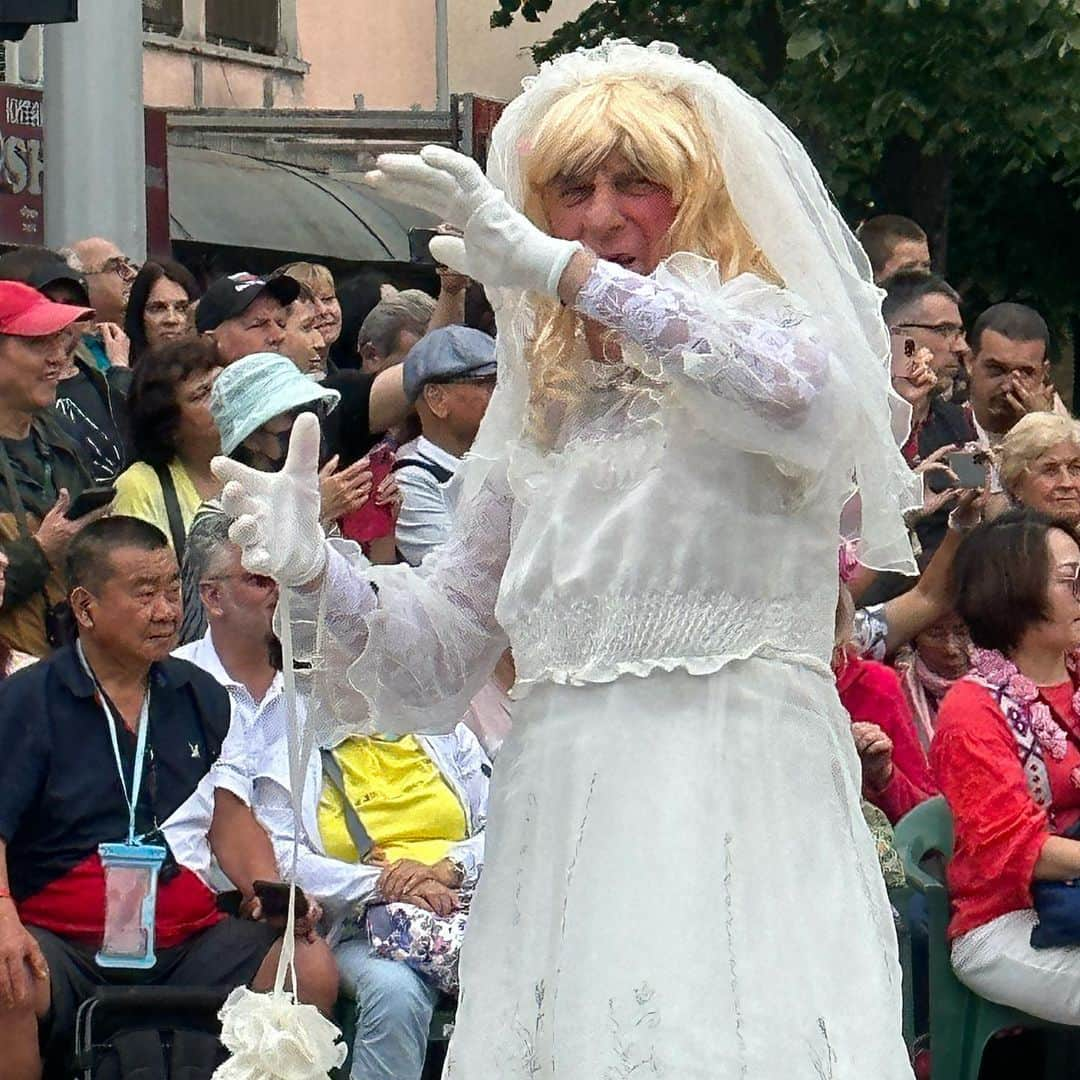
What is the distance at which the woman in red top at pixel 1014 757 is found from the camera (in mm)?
5465

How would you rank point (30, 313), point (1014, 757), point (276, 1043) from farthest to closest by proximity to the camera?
point (30, 313) → point (1014, 757) → point (276, 1043)

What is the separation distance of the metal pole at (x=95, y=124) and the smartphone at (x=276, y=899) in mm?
3628

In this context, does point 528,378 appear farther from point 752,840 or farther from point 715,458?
point 752,840

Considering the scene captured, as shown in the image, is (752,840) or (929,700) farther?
(929,700)

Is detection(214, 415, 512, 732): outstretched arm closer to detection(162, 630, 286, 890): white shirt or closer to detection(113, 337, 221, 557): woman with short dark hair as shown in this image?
detection(162, 630, 286, 890): white shirt

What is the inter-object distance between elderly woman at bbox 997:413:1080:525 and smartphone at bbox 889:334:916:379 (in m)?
0.38

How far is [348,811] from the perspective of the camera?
549cm

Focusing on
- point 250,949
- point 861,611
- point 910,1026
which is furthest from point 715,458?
point 861,611

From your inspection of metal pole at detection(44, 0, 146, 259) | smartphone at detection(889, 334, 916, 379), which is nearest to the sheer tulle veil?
smartphone at detection(889, 334, 916, 379)

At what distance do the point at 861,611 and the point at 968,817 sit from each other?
3.25 ft

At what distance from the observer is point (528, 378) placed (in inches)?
136

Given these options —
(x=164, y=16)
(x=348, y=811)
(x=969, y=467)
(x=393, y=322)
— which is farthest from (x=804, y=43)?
(x=348, y=811)

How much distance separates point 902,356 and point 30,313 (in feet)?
8.11

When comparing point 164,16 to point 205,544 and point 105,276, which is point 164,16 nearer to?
point 105,276
